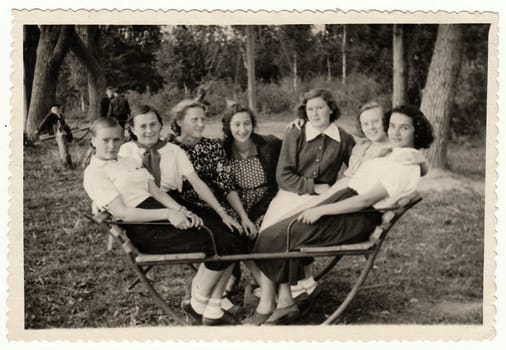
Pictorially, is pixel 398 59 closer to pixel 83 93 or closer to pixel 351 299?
pixel 351 299

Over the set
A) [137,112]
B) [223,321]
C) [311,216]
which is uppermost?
[137,112]

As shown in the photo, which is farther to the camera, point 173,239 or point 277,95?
point 277,95

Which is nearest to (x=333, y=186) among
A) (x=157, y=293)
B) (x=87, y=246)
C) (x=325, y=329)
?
(x=325, y=329)

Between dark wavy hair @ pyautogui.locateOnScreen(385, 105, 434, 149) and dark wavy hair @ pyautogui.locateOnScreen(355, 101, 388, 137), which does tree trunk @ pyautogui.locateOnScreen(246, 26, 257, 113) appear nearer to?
dark wavy hair @ pyautogui.locateOnScreen(355, 101, 388, 137)

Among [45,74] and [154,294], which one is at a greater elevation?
[45,74]

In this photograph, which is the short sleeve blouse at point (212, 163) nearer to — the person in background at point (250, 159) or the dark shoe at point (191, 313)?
the person in background at point (250, 159)

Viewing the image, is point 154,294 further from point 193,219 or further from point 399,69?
point 399,69

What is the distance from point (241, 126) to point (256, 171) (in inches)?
13.2

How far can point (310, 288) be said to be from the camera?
473 cm

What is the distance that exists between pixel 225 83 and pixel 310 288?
1575 millimetres

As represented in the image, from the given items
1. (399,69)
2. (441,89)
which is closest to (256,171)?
(399,69)

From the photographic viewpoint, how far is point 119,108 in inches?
182

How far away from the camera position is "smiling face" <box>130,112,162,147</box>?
14.5 ft

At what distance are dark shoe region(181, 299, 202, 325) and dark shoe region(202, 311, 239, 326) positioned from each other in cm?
5
